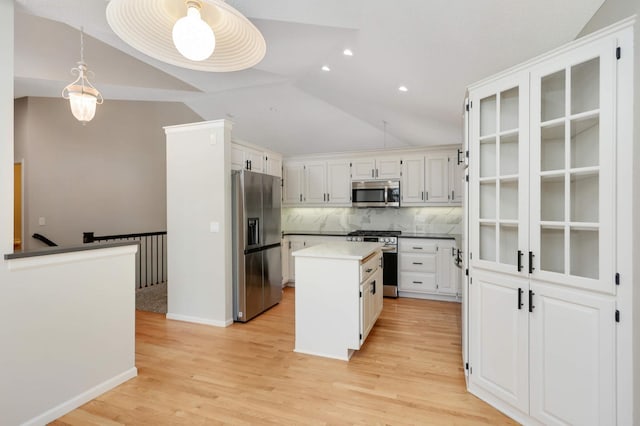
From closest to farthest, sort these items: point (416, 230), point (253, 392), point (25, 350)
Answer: point (25, 350)
point (253, 392)
point (416, 230)

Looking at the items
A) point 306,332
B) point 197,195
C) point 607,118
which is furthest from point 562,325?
point 197,195

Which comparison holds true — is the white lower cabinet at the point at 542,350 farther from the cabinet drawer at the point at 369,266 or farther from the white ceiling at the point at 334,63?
the white ceiling at the point at 334,63

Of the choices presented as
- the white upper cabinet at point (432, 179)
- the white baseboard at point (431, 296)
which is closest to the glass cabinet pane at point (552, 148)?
the white upper cabinet at point (432, 179)

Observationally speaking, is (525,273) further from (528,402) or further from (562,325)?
(528,402)

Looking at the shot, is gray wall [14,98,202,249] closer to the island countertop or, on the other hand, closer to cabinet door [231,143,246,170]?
cabinet door [231,143,246,170]

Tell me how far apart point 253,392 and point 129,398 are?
883mm

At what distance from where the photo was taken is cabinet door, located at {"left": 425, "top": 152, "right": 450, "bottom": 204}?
16.1ft

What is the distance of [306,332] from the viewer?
2955 mm

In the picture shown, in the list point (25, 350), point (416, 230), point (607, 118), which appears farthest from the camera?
point (416, 230)

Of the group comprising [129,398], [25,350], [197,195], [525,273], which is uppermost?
[197,195]

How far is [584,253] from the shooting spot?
172 centimetres

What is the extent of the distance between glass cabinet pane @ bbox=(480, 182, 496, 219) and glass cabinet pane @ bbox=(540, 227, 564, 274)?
374 mm

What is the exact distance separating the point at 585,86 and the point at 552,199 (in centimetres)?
64

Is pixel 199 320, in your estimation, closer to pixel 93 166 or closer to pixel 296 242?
Result: pixel 296 242
